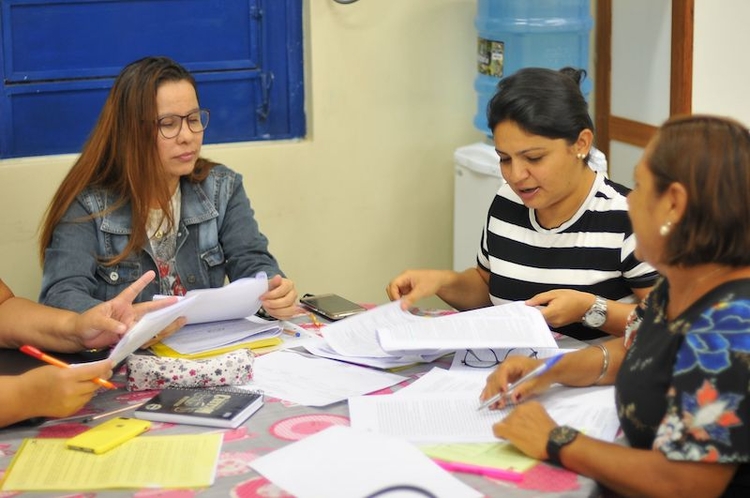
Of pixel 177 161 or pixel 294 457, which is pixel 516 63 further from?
pixel 294 457

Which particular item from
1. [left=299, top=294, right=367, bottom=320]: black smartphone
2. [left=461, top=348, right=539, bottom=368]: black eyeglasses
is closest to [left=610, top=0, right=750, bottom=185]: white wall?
[left=299, top=294, right=367, bottom=320]: black smartphone

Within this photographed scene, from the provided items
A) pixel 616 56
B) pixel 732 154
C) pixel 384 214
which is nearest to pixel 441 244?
pixel 384 214

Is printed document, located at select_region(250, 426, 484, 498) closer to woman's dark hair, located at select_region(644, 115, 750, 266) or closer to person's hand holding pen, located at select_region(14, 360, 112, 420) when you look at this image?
person's hand holding pen, located at select_region(14, 360, 112, 420)

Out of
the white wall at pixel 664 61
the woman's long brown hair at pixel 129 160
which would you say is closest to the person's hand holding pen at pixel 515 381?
the woman's long brown hair at pixel 129 160

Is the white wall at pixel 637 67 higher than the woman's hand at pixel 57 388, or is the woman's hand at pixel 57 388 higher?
the white wall at pixel 637 67

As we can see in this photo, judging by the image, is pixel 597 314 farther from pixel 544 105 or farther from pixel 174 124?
pixel 174 124

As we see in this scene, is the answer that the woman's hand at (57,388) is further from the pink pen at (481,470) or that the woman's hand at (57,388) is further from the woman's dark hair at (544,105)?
the woman's dark hair at (544,105)

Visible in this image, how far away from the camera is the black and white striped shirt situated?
2123mm

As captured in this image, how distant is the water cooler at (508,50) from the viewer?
3391 mm

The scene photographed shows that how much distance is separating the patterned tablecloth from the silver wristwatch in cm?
30

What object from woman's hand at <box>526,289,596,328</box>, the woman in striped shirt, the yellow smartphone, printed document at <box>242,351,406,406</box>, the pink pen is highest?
the woman in striped shirt

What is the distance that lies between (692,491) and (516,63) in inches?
90.4

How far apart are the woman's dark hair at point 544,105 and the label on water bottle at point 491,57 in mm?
1157

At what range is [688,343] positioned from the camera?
1388 mm
